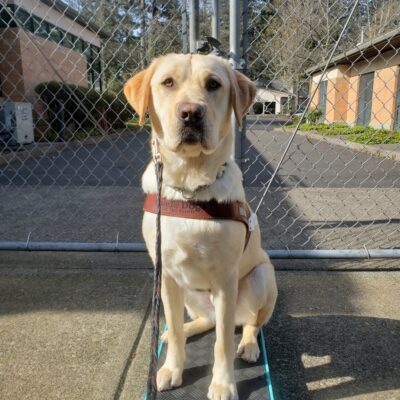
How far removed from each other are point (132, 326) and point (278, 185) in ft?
16.5

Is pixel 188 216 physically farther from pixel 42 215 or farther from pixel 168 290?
pixel 42 215

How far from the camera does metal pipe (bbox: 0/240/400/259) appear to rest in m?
3.08

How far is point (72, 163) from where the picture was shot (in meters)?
9.88

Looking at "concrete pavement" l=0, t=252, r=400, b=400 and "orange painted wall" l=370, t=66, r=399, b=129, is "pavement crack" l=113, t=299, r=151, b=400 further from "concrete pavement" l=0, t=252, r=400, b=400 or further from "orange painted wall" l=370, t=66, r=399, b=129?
"orange painted wall" l=370, t=66, r=399, b=129

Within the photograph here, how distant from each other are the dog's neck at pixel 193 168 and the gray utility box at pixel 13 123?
32.3 ft

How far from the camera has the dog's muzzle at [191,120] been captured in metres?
1.70

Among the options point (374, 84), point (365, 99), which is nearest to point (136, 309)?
point (374, 84)

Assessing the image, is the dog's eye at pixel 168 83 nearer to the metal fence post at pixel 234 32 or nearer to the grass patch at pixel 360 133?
the metal fence post at pixel 234 32

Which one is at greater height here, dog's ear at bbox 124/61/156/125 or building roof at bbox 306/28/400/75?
building roof at bbox 306/28/400/75

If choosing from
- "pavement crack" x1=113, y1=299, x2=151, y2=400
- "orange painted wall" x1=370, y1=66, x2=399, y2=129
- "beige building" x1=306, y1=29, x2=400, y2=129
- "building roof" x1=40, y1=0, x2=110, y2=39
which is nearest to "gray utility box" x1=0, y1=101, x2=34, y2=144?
"building roof" x1=40, y1=0, x2=110, y2=39

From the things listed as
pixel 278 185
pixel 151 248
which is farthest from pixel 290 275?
pixel 278 185

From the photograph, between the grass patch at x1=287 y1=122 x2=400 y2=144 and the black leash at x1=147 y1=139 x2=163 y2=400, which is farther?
the grass patch at x1=287 y1=122 x2=400 y2=144

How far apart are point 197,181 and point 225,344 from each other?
2.58ft

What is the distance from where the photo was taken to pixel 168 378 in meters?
1.95
